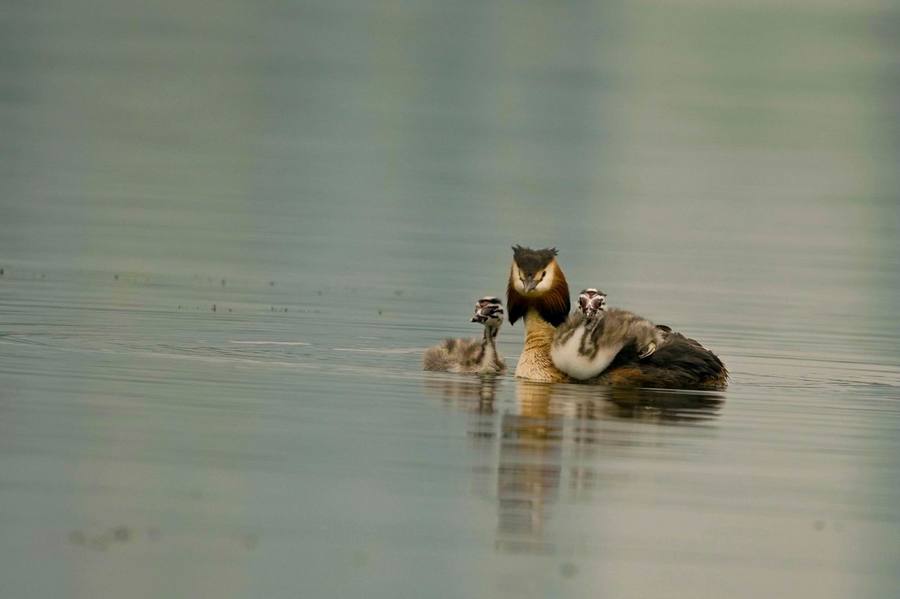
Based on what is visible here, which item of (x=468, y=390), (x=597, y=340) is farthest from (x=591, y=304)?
(x=468, y=390)

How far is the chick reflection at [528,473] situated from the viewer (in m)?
12.1

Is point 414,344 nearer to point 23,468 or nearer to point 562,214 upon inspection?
point 23,468

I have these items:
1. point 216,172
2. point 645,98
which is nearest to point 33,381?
point 216,172

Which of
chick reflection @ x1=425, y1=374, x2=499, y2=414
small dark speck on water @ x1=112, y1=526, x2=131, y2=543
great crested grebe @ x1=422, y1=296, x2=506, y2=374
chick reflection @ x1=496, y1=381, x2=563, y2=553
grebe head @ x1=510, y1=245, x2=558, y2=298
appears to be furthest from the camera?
great crested grebe @ x1=422, y1=296, x2=506, y2=374

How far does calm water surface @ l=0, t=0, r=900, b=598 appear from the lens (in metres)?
11.6

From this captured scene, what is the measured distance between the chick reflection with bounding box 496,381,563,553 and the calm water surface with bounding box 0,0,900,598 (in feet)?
0.11

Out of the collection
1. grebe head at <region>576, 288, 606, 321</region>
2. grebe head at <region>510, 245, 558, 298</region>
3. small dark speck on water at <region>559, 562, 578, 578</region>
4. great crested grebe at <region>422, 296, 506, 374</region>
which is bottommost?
small dark speck on water at <region>559, 562, 578, 578</region>

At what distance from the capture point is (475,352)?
19266 millimetres

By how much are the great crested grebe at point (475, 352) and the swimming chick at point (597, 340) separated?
958 mm

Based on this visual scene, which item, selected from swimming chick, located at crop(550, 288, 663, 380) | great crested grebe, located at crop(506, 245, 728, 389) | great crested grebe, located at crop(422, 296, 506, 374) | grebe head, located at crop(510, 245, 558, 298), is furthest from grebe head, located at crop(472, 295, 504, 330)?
swimming chick, located at crop(550, 288, 663, 380)

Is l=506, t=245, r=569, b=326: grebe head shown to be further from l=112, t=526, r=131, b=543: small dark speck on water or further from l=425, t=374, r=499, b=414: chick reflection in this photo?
l=112, t=526, r=131, b=543: small dark speck on water

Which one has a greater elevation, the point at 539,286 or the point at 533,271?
the point at 533,271

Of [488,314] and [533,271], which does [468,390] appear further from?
[488,314]

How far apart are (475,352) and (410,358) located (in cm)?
66
